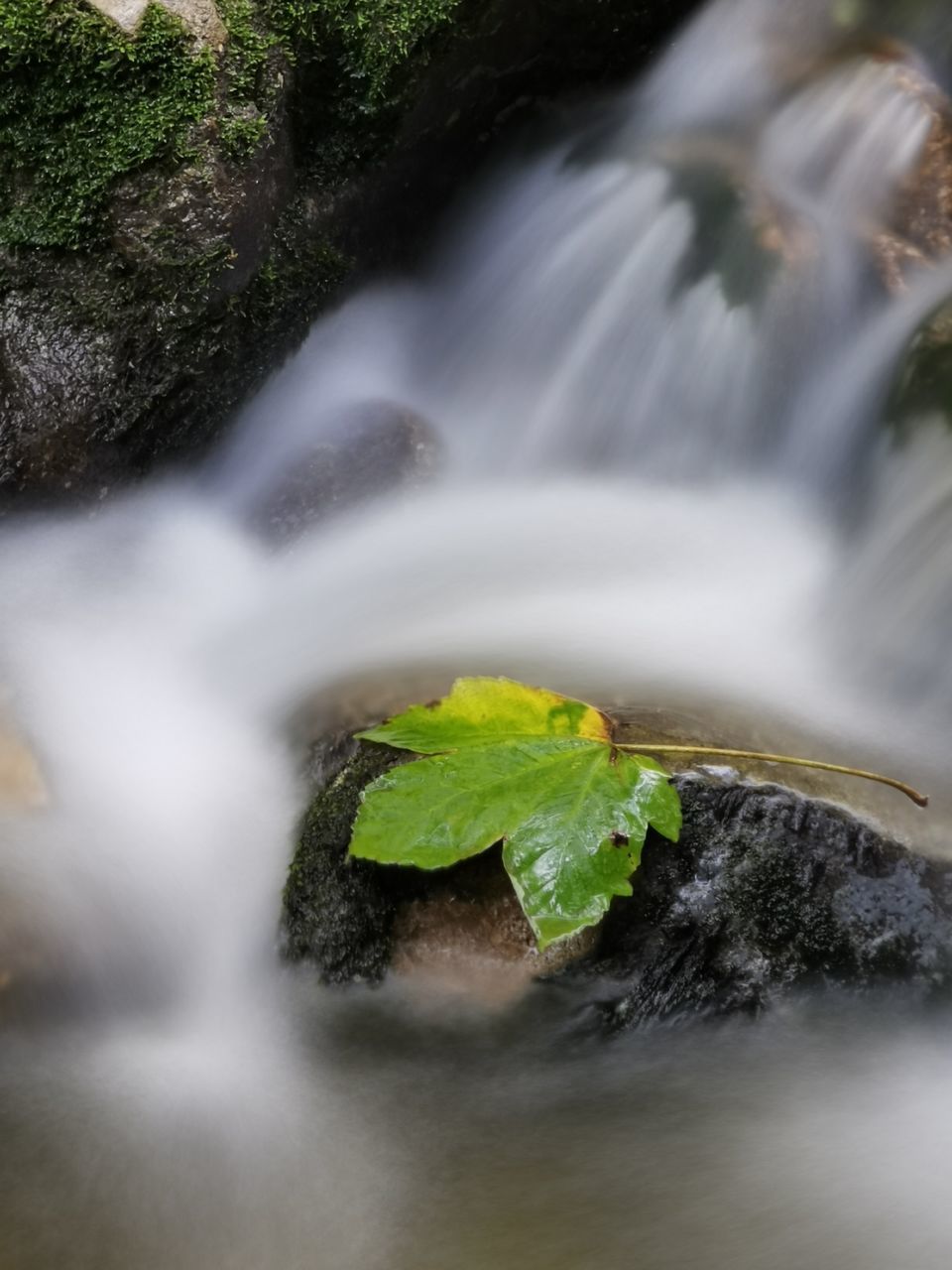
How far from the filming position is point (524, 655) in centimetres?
249

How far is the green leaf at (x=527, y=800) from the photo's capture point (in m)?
Result: 1.63

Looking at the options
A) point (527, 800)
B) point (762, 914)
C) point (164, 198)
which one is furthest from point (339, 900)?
point (164, 198)

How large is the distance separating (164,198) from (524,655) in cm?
140

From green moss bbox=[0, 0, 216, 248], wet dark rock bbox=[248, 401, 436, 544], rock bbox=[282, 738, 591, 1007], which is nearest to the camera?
rock bbox=[282, 738, 591, 1007]

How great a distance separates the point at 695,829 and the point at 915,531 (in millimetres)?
1205

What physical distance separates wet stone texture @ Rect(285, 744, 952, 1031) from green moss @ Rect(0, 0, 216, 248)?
1.69 meters

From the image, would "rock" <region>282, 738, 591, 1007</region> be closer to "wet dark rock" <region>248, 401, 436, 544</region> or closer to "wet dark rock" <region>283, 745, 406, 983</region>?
"wet dark rock" <region>283, 745, 406, 983</region>

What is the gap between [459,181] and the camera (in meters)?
3.69

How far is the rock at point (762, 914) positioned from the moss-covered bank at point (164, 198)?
5.80 feet

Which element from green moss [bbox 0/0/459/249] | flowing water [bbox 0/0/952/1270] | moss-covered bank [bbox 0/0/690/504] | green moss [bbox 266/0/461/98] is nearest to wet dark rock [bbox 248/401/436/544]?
flowing water [bbox 0/0/952/1270]

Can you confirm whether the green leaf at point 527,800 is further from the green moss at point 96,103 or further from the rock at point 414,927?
the green moss at point 96,103

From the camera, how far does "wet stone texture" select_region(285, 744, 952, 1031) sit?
6.05 ft

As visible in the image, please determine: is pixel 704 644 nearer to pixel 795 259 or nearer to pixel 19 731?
pixel 795 259

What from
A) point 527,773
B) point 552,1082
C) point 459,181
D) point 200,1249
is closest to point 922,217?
point 459,181
